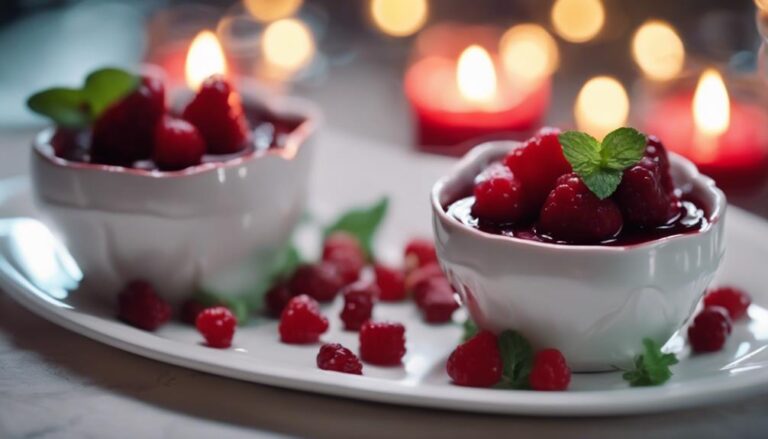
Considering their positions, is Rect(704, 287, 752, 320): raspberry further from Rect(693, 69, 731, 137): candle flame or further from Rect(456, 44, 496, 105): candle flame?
Rect(456, 44, 496, 105): candle flame

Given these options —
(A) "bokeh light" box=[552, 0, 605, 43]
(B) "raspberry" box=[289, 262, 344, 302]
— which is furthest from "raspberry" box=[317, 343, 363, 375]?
(A) "bokeh light" box=[552, 0, 605, 43]

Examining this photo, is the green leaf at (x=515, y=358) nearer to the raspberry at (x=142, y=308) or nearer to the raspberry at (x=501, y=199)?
the raspberry at (x=501, y=199)

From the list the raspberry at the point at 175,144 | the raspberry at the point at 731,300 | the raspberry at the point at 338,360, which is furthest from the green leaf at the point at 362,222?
the raspberry at the point at 731,300

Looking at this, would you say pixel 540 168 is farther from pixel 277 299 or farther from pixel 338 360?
pixel 277 299

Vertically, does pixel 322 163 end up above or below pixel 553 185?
below

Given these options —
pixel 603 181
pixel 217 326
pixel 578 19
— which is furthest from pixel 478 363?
pixel 578 19

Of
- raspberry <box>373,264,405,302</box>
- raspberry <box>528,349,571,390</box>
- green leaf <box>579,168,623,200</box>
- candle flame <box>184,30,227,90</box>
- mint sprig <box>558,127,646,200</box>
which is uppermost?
mint sprig <box>558,127,646,200</box>

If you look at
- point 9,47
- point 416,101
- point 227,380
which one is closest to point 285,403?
point 227,380

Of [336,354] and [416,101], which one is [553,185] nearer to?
[336,354]
